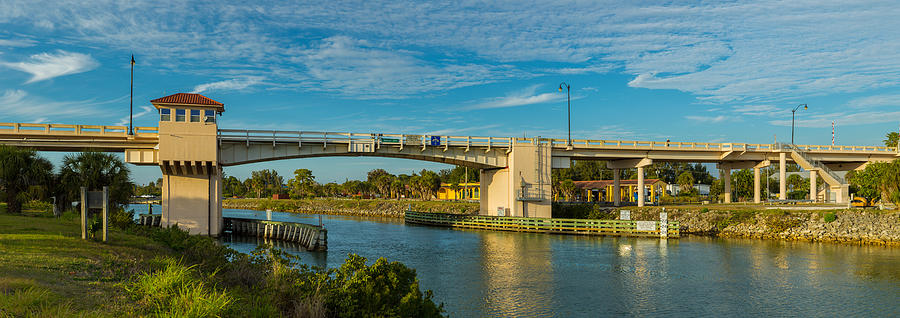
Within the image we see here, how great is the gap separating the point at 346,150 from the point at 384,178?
3721 inches

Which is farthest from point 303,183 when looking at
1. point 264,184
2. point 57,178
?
point 57,178

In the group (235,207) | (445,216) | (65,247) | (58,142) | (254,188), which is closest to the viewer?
(65,247)

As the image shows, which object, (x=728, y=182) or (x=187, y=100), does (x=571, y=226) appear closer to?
(x=728, y=182)

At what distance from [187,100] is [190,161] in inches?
185

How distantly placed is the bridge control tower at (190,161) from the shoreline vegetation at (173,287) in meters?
25.5

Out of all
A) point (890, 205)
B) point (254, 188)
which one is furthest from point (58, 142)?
point (254, 188)

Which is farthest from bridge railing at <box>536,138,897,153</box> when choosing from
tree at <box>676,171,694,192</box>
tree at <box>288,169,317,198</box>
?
tree at <box>288,169,317,198</box>

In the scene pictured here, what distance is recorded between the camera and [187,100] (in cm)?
4341

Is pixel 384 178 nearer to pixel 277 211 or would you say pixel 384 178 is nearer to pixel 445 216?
pixel 277 211

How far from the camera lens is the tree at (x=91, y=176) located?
124ft

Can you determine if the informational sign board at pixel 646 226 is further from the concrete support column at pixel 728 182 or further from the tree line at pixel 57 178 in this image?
the tree line at pixel 57 178

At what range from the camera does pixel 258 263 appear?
1919cm

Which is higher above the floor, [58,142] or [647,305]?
[58,142]

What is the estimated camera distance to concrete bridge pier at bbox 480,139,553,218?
57.3 metres
